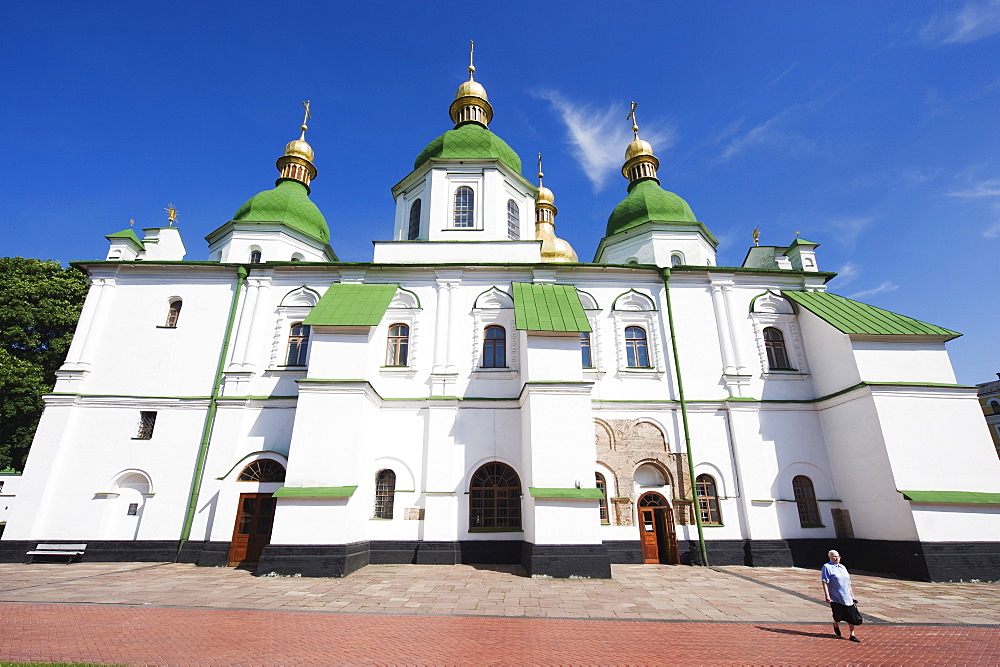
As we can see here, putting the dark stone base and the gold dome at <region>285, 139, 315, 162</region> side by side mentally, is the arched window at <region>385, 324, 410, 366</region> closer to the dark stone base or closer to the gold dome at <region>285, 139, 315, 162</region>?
the dark stone base

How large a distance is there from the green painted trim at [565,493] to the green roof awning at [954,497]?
767 cm

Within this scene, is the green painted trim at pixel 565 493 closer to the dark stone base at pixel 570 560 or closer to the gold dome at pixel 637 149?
the dark stone base at pixel 570 560

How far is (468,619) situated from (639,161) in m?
19.5

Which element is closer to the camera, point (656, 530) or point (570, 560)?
point (570, 560)

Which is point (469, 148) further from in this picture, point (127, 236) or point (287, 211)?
point (127, 236)

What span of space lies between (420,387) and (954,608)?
12.3m

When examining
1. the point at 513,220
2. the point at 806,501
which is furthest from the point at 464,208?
the point at 806,501

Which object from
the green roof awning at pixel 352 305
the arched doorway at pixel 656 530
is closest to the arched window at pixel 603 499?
the arched doorway at pixel 656 530

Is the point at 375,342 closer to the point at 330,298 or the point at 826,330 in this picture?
the point at 330,298

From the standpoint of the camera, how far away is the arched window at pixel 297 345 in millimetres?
14922

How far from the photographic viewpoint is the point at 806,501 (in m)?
14.0

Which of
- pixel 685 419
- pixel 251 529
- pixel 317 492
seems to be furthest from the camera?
pixel 685 419

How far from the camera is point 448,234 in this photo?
17.3 meters

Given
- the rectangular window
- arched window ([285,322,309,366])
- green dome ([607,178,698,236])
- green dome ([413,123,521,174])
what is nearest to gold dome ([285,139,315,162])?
green dome ([413,123,521,174])
